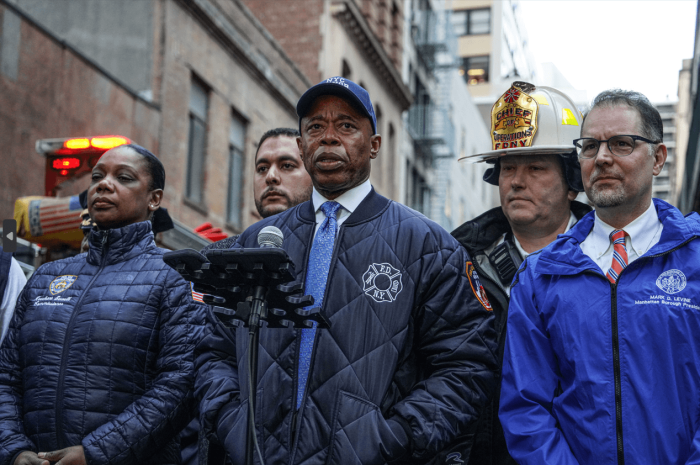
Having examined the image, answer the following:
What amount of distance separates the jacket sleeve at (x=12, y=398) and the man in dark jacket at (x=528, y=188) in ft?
8.48

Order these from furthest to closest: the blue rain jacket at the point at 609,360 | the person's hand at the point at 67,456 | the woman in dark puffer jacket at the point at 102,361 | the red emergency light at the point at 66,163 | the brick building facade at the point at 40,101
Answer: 1. the brick building facade at the point at 40,101
2. the red emergency light at the point at 66,163
3. the woman in dark puffer jacket at the point at 102,361
4. the person's hand at the point at 67,456
5. the blue rain jacket at the point at 609,360

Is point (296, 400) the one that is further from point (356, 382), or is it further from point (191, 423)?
point (191, 423)

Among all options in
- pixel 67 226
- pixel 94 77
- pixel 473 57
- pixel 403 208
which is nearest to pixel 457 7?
pixel 473 57

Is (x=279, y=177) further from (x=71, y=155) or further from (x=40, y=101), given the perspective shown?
(x=40, y=101)

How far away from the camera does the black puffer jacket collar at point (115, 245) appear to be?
5047 millimetres

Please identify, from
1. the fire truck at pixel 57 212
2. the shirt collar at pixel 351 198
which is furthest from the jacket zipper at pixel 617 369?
the fire truck at pixel 57 212

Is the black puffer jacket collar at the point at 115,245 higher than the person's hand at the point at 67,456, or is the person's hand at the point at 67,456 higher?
the black puffer jacket collar at the point at 115,245

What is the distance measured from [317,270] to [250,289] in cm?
77

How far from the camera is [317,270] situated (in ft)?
13.2

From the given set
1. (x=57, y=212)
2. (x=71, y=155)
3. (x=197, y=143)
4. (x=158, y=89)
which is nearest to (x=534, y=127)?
(x=57, y=212)

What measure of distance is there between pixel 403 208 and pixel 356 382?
0.95m

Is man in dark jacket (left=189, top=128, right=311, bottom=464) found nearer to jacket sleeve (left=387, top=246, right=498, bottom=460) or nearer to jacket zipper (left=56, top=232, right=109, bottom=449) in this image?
jacket zipper (left=56, top=232, right=109, bottom=449)

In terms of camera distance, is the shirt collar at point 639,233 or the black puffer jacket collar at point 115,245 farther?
the black puffer jacket collar at point 115,245

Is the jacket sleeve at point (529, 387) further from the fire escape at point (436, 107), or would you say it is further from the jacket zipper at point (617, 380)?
the fire escape at point (436, 107)
